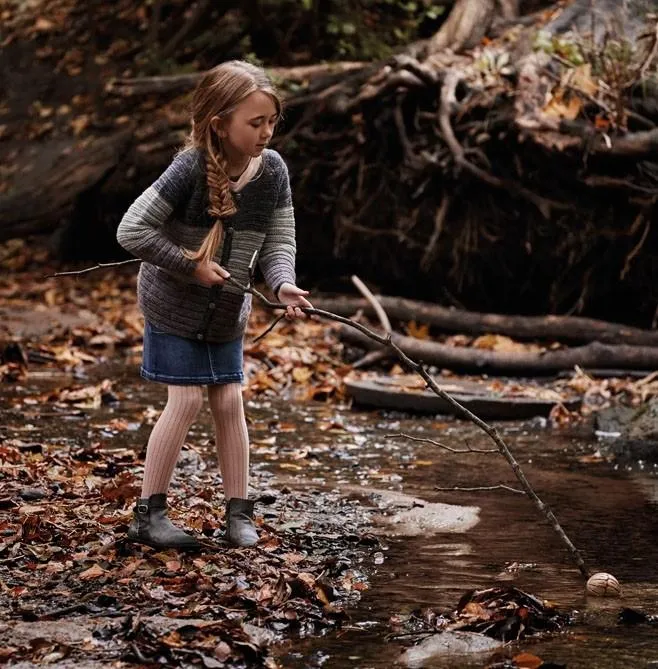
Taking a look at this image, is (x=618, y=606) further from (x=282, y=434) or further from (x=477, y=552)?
(x=282, y=434)

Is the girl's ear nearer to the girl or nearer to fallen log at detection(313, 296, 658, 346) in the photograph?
the girl

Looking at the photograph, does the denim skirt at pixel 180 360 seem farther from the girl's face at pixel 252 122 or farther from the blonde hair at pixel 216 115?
the girl's face at pixel 252 122

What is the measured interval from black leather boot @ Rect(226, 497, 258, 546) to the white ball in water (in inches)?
48.7

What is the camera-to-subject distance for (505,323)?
10.3 m

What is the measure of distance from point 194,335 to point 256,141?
75cm

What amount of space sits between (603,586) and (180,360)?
169 centimetres

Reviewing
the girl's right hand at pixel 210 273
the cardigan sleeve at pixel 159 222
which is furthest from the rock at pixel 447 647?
the cardigan sleeve at pixel 159 222

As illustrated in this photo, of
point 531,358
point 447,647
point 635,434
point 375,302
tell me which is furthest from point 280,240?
point 375,302

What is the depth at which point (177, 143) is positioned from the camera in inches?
479

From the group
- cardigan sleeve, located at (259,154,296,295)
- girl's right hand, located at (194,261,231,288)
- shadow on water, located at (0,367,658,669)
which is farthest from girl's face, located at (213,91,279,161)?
shadow on water, located at (0,367,658,669)

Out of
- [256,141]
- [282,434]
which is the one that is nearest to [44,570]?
[256,141]

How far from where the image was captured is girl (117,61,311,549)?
407cm

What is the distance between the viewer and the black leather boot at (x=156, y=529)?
4.16 meters

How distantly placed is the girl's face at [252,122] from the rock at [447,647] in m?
1.78
